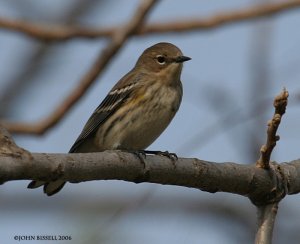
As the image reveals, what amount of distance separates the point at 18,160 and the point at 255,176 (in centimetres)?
181

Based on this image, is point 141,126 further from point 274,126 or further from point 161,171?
point 274,126

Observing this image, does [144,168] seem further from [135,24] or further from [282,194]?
[135,24]

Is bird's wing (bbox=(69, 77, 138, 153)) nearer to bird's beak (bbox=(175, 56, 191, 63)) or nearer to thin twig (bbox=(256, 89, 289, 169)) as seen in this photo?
bird's beak (bbox=(175, 56, 191, 63))

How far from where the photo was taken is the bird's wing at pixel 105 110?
7159 millimetres

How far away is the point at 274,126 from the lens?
4059 millimetres

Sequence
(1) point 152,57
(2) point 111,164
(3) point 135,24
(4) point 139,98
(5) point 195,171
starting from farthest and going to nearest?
(1) point 152,57 → (4) point 139,98 → (3) point 135,24 → (5) point 195,171 → (2) point 111,164

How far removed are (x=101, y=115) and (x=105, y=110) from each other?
0.27 feet

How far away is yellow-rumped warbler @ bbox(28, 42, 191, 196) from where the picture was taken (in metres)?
6.70

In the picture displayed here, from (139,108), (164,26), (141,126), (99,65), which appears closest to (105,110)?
(139,108)

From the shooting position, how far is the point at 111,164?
3.96 meters

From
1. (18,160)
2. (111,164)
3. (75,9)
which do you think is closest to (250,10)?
(75,9)

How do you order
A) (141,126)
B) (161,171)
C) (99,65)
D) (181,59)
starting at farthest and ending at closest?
(181,59) < (141,126) < (99,65) < (161,171)

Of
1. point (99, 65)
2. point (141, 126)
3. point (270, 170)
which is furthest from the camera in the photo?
point (141, 126)

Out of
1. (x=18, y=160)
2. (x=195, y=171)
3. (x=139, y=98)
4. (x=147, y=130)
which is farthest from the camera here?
(x=139, y=98)
